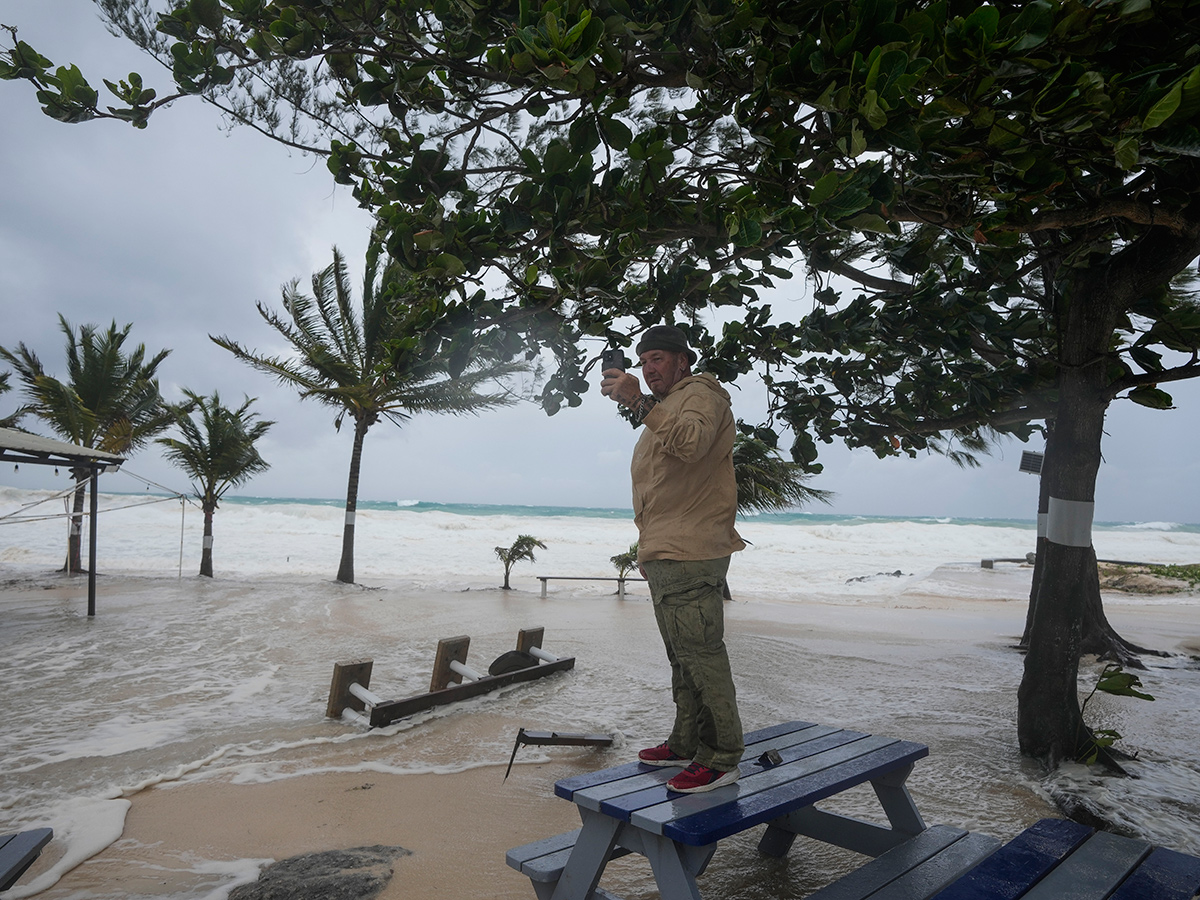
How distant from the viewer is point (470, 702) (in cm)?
568

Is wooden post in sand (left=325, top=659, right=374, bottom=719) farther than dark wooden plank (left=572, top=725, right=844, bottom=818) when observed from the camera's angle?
Yes

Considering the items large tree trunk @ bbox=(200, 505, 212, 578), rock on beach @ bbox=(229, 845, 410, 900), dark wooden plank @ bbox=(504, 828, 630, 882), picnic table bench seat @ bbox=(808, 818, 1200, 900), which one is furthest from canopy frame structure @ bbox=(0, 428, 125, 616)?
picnic table bench seat @ bbox=(808, 818, 1200, 900)

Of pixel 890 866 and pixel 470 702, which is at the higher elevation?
pixel 890 866

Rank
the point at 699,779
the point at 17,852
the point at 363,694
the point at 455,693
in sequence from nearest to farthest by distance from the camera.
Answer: the point at 17,852 < the point at 699,779 < the point at 363,694 < the point at 455,693

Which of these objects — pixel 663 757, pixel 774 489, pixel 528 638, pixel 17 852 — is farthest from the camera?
pixel 774 489

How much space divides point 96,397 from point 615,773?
1818 centimetres

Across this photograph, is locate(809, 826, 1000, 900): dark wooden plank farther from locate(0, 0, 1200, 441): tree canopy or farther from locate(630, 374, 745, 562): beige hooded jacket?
locate(0, 0, 1200, 441): tree canopy

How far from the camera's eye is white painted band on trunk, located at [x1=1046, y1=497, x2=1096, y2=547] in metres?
4.06

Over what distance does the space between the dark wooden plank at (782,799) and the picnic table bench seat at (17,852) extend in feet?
5.89

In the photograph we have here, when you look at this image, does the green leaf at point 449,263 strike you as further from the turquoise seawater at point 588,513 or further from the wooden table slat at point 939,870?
the turquoise seawater at point 588,513

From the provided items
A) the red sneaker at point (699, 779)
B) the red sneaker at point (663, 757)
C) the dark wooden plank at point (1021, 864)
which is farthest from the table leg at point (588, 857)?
the dark wooden plank at point (1021, 864)

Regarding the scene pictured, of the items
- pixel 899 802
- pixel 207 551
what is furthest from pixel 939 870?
pixel 207 551

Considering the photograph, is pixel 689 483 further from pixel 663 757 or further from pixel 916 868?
pixel 916 868

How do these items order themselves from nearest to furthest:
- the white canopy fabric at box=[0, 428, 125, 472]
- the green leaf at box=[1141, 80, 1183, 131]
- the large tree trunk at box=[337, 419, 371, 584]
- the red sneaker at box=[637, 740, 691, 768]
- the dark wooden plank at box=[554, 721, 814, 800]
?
the green leaf at box=[1141, 80, 1183, 131] → the dark wooden plank at box=[554, 721, 814, 800] → the red sneaker at box=[637, 740, 691, 768] → the white canopy fabric at box=[0, 428, 125, 472] → the large tree trunk at box=[337, 419, 371, 584]
